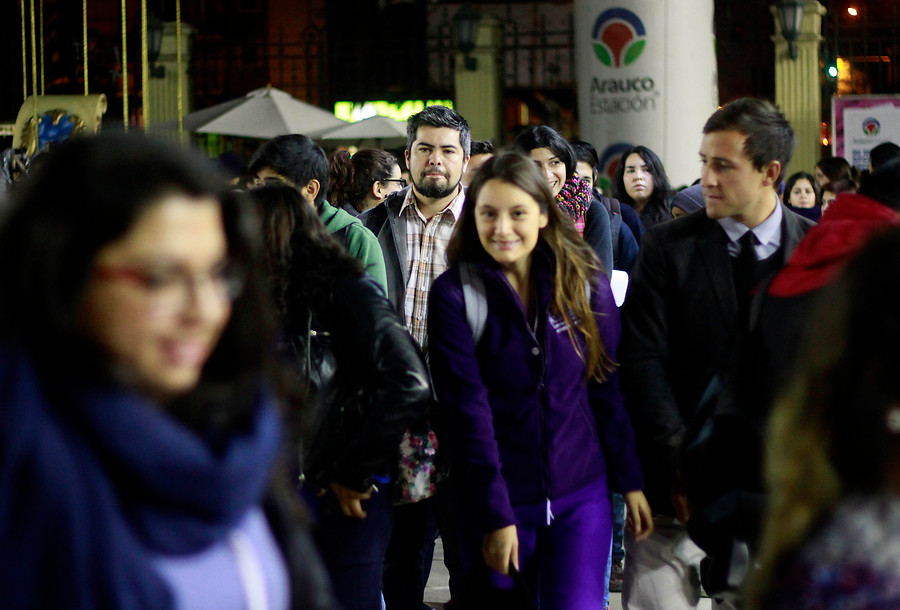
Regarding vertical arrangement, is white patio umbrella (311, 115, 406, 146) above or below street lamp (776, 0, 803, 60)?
below

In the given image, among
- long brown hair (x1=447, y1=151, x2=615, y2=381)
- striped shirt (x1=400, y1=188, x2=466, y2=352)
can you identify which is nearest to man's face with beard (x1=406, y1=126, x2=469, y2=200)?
striped shirt (x1=400, y1=188, x2=466, y2=352)

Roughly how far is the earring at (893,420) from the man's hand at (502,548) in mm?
2120

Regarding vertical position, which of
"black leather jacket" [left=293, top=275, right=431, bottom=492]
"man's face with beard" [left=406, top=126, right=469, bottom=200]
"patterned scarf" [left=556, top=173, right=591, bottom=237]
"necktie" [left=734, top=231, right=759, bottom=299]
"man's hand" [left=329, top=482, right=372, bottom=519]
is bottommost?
"man's hand" [left=329, top=482, right=372, bottom=519]

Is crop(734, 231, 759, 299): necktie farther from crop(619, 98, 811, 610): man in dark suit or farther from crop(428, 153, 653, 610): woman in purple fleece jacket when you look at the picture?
crop(428, 153, 653, 610): woman in purple fleece jacket

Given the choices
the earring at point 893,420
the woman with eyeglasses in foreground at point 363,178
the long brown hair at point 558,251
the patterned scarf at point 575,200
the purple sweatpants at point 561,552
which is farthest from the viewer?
the woman with eyeglasses in foreground at point 363,178

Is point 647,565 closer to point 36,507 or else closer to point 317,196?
point 317,196

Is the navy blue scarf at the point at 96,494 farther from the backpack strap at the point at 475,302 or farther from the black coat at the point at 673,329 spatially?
the black coat at the point at 673,329

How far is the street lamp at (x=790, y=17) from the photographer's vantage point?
18.1m

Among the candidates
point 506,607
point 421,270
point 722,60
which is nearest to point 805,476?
point 506,607

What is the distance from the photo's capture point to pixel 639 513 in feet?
13.1

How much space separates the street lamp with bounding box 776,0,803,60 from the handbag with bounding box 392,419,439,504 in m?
15.9

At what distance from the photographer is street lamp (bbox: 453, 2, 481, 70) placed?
19886 mm

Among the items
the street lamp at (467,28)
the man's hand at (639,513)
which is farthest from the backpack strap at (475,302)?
the street lamp at (467,28)

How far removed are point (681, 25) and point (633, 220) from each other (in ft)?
24.5
